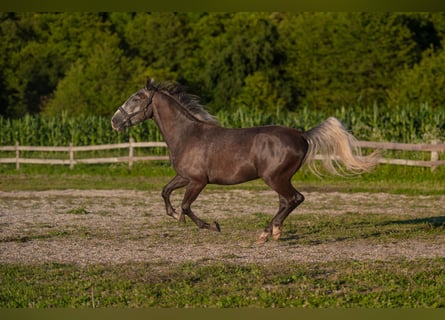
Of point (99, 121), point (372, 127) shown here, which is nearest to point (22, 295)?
point (372, 127)

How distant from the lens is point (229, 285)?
7.37 m

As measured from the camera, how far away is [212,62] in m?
53.4

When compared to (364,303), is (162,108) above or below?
above

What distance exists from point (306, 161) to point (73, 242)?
333 centimetres

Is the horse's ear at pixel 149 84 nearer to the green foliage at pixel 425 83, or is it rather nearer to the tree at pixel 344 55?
the green foliage at pixel 425 83

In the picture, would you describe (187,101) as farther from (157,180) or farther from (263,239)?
(157,180)

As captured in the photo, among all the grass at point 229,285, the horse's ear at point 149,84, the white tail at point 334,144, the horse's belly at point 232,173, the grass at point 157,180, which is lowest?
the grass at point 157,180

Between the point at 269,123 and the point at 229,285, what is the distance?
71.8 ft

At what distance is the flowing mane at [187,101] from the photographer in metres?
11.0

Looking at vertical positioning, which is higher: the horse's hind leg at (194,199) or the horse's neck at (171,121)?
the horse's neck at (171,121)

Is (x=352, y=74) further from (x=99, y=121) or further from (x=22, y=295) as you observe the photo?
(x=22, y=295)

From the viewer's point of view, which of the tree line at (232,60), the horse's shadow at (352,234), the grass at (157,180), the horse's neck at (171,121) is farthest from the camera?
the tree line at (232,60)

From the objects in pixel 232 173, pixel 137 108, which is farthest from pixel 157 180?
pixel 232 173

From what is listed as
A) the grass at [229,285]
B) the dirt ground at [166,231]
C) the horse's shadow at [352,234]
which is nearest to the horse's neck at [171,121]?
the dirt ground at [166,231]
